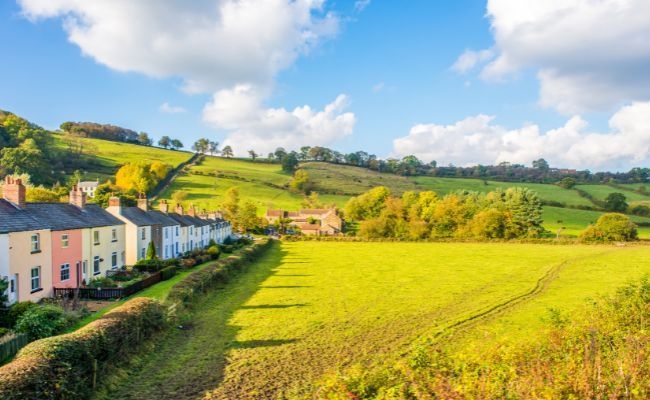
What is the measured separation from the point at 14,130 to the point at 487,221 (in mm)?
135057

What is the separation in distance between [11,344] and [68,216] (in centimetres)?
1886

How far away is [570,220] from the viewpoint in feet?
368

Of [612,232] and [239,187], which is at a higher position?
[239,187]

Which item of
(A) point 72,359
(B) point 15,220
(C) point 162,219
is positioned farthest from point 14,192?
(C) point 162,219

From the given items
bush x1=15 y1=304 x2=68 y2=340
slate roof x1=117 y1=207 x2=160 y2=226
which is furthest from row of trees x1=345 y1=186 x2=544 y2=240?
bush x1=15 y1=304 x2=68 y2=340

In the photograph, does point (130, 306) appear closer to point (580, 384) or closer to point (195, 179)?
point (580, 384)

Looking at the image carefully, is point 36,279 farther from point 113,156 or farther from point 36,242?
point 113,156

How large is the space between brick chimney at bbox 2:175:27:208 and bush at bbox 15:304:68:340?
11.3m

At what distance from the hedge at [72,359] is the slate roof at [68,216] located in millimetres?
15626

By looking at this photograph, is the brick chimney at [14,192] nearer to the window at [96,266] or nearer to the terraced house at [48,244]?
the terraced house at [48,244]

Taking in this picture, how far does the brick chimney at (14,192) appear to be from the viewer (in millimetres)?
27906

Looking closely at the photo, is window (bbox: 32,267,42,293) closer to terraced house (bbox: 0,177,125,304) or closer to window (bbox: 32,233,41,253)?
terraced house (bbox: 0,177,125,304)

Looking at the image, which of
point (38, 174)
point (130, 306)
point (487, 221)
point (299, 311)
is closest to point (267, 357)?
point (130, 306)

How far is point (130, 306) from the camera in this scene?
750 inches
